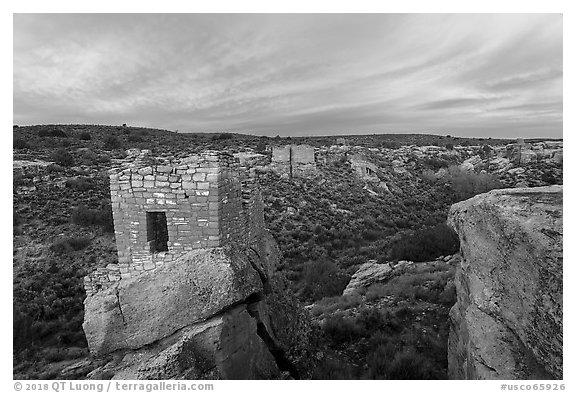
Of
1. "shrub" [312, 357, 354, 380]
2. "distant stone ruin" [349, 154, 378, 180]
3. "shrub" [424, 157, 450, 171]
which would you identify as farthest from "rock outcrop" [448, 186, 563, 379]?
"shrub" [424, 157, 450, 171]

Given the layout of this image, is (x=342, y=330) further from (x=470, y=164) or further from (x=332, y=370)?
(x=470, y=164)

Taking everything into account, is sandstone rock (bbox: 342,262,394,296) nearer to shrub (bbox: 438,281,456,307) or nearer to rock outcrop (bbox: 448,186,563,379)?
shrub (bbox: 438,281,456,307)

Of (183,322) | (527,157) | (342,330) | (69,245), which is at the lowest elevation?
(342,330)

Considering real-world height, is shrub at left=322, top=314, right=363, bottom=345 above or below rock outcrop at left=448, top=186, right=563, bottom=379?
below

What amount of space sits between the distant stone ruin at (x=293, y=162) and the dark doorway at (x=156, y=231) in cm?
1935

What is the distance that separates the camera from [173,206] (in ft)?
15.6

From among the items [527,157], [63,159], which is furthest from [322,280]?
[527,157]

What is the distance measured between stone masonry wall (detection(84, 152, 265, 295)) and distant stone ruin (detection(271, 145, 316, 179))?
19777mm

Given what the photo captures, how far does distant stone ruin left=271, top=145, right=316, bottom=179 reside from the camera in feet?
81.6

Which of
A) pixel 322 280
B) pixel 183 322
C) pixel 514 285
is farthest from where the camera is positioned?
pixel 322 280

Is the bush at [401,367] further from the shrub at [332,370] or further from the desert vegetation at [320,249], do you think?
the shrub at [332,370]

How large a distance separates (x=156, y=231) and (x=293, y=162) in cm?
2027
